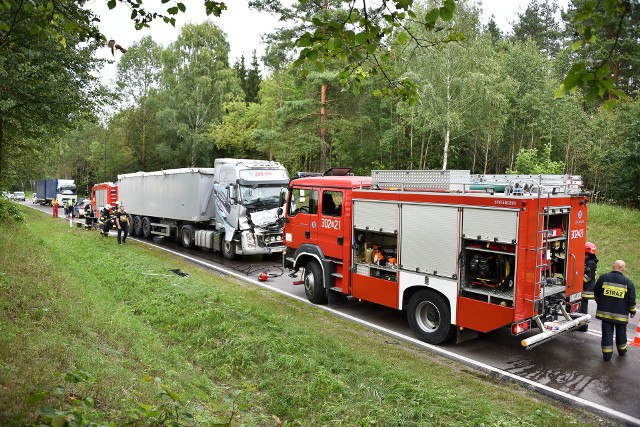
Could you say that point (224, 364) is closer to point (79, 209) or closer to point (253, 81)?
point (79, 209)

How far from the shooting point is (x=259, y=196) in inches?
642

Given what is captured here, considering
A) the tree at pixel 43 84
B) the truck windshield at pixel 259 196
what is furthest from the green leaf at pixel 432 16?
the truck windshield at pixel 259 196

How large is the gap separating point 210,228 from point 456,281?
13.0 m

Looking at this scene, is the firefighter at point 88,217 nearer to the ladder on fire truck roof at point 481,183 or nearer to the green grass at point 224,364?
the green grass at point 224,364

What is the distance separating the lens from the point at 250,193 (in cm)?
1620

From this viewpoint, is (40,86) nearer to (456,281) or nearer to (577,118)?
(456,281)

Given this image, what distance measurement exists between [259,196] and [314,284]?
6472mm

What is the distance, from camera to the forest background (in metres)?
14.8

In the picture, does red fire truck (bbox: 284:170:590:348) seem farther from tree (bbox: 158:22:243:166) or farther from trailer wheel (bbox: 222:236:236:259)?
tree (bbox: 158:22:243:166)

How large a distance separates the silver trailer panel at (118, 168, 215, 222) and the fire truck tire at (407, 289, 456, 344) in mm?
11338

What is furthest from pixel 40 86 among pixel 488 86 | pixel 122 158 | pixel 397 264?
pixel 122 158

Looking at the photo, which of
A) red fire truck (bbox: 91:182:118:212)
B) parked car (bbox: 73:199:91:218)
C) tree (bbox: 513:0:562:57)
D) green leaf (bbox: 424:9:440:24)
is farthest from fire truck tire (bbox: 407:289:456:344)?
tree (bbox: 513:0:562:57)

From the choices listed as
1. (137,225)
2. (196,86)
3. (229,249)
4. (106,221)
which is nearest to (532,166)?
(229,249)

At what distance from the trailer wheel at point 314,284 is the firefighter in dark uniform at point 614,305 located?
5293 mm
